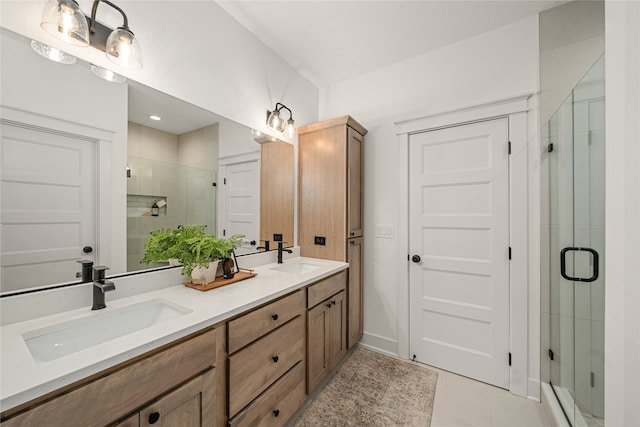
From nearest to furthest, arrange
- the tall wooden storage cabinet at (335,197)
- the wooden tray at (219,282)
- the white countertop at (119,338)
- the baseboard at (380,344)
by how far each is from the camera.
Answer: the white countertop at (119,338)
the wooden tray at (219,282)
the tall wooden storage cabinet at (335,197)
the baseboard at (380,344)

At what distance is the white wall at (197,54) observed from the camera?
1166mm

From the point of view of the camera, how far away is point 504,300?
191 cm

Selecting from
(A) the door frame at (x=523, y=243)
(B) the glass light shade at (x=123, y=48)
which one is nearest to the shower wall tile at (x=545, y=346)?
(A) the door frame at (x=523, y=243)

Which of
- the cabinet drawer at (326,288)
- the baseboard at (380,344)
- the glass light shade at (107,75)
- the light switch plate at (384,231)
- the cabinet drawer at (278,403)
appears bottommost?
the baseboard at (380,344)

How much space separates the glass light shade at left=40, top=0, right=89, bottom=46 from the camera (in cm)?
103

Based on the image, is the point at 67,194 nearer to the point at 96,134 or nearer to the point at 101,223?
the point at 101,223

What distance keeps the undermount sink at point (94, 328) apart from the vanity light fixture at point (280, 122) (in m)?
1.57

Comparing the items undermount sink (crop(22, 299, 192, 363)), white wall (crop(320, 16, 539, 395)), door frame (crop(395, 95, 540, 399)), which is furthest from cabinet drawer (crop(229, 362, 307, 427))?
door frame (crop(395, 95, 540, 399))

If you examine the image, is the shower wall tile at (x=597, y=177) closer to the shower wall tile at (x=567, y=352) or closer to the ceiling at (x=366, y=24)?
the shower wall tile at (x=567, y=352)

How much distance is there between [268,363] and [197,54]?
1.89 m

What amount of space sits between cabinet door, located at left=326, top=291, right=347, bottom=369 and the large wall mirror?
0.97m

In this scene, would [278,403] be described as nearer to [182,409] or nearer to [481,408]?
[182,409]
